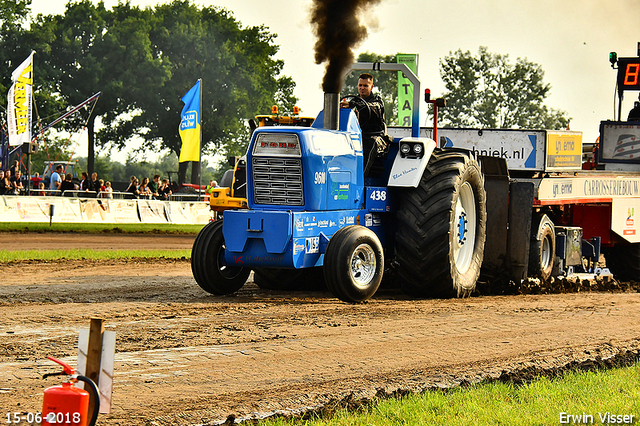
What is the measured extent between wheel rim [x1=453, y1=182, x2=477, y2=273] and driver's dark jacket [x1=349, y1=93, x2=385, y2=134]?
131cm

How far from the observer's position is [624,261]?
1407 centimetres

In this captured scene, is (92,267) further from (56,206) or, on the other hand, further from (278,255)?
(56,206)

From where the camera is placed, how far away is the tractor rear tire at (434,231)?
9.11 metres

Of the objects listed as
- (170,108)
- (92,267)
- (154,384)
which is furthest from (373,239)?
(170,108)

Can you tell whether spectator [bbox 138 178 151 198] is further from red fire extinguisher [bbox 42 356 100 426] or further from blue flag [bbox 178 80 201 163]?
red fire extinguisher [bbox 42 356 100 426]

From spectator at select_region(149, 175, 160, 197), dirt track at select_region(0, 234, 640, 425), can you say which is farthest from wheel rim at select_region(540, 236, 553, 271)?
spectator at select_region(149, 175, 160, 197)

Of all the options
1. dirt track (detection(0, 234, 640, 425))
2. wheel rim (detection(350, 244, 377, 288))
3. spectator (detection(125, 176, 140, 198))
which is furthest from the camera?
spectator (detection(125, 176, 140, 198))

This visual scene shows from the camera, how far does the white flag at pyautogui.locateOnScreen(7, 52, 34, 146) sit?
27500 mm

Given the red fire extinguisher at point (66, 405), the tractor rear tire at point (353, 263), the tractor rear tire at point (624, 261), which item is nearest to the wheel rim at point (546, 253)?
the tractor rear tire at point (624, 261)

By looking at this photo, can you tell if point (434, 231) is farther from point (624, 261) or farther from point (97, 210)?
point (97, 210)

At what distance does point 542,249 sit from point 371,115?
368 cm

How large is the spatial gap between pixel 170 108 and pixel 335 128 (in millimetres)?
48578

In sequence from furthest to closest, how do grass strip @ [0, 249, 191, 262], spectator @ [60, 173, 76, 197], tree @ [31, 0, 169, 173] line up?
tree @ [31, 0, 169, 173] < spectator @ [60, 173, 76, 197] < grass strip @ [0, 249, 191, 262]

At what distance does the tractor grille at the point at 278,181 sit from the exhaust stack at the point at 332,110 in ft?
2.42
